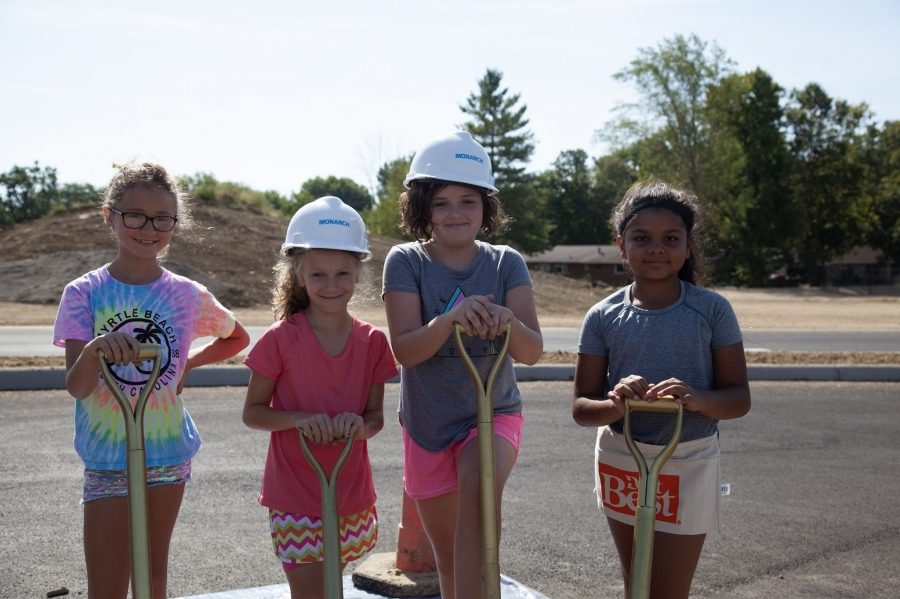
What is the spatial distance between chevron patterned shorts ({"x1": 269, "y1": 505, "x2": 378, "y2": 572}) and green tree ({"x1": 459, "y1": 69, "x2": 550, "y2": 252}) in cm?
4610

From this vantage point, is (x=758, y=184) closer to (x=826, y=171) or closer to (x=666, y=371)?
(x=826, y=171)

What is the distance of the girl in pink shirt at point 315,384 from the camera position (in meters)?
2.61

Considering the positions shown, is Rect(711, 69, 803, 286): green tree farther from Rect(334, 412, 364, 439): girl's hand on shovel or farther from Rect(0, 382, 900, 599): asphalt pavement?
Rect(334, 412, 364, 439): girl's hand on shovel

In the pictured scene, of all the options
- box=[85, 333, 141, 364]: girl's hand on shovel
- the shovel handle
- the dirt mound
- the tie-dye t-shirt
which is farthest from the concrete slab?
the dirt mound

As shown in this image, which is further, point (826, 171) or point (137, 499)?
point (826, 171)

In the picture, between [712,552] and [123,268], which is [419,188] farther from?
[712,552]

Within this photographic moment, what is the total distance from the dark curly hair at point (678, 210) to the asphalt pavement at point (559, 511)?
5.11 feet

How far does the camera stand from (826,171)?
51.6 meters

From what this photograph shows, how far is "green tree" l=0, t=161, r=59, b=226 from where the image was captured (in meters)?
77.0

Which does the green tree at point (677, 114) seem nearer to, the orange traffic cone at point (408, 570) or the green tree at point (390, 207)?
the green tree at point (390, 207)

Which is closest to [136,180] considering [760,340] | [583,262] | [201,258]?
[760,340]

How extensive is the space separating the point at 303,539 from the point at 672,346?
129 centimetres

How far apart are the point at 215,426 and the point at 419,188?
465 centimetres

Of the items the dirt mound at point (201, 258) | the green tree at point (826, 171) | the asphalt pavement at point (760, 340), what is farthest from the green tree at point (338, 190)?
the asphalt pavement at point (760, 340)
